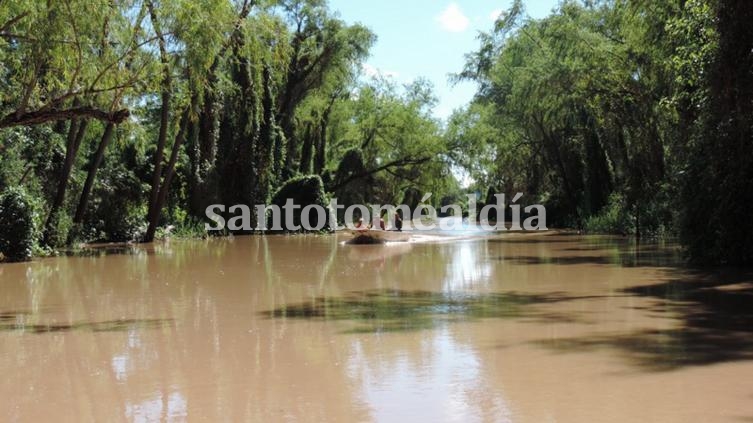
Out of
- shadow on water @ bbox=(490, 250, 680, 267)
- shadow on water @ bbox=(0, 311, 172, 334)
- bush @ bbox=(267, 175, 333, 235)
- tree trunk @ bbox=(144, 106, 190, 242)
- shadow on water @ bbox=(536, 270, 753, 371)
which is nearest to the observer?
shadow on water @ bbox=(536, 270, 753, 371)

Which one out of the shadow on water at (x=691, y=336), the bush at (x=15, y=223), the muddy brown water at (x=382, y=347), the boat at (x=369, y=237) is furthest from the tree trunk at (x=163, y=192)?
the shadow on water at (x=691, y=336)

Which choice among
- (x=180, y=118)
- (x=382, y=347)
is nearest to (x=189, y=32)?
(x=382, y=347)

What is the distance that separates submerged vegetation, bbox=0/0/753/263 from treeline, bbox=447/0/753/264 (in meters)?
0.07

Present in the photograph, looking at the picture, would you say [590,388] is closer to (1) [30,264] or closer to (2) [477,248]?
(1) [30,264]

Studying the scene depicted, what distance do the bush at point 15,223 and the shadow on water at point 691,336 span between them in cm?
1577

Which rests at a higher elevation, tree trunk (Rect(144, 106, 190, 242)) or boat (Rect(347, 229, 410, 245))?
tree trunk (Rect(144, 106, 190, 242))

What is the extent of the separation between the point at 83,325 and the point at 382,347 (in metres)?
4.38

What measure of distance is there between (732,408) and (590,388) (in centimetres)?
107

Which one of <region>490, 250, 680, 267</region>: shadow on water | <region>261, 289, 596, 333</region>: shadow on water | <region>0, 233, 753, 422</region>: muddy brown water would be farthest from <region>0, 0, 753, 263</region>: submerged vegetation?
<region>261, 289, 596, 333</region>: shadow on water

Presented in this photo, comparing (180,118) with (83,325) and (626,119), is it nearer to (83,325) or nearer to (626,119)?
(626,119)

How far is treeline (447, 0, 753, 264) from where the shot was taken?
573 inches

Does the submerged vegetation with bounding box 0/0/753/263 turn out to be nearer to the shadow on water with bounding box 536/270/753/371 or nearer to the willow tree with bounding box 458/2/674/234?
the willow tree with bounding box 458/2/674/234

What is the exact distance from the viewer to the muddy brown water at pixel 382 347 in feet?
18.1

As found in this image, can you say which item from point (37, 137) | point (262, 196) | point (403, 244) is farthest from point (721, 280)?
point (262, 196)
